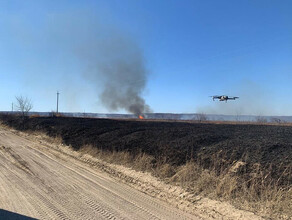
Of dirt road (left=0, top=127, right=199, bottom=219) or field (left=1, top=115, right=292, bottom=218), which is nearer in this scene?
dirt road (left=0, top=127, right=199, bottom=219)

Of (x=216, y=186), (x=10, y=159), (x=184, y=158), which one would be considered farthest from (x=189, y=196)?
(x=10, y=159)

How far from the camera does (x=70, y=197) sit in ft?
21.4

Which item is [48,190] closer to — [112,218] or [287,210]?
[112,218]

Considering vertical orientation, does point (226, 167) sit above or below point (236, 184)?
above

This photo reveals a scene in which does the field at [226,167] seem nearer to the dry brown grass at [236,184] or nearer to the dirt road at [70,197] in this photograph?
the dry brown grass at [236,184]

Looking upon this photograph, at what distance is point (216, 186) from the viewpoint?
701 centimetres

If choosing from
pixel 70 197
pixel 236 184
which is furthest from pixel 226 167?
pixel 70 197

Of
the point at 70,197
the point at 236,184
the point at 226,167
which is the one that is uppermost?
the point at 226,167

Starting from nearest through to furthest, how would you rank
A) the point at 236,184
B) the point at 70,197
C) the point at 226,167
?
1. the point at 70,197
2. the point at 236,184
3. the point at 226,167

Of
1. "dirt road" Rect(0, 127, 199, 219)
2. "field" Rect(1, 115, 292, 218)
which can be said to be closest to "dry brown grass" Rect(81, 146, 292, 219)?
"field" Rect(1, 115, 292, 218)

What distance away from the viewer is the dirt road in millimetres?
→ 5475

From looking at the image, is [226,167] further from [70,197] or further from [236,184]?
[70,197]

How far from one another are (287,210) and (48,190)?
6047mm

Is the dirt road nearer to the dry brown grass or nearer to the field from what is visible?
the dry brown grass
